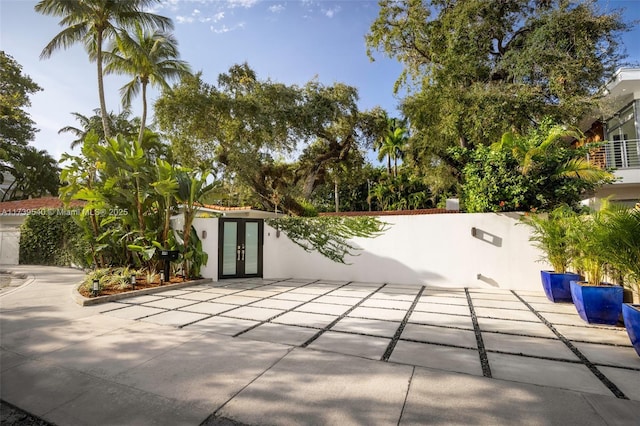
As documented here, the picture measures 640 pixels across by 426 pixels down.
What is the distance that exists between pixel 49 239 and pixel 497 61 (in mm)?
20153

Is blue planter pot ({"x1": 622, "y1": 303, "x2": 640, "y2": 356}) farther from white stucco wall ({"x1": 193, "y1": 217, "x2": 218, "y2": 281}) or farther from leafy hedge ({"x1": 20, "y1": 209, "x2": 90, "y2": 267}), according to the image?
leafy hedge ({"x1": 20, "y1": 209, "x2": 90, "y2": 267})

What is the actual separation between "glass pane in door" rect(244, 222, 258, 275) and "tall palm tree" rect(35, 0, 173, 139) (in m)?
7.07

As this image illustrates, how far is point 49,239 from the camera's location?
1323 centimetres

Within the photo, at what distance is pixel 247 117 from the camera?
14117 millimetres

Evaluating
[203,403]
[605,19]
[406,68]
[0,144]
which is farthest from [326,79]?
[0,144]

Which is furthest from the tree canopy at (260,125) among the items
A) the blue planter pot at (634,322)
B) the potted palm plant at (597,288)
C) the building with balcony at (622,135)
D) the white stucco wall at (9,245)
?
the blue planter pot at (634,322)

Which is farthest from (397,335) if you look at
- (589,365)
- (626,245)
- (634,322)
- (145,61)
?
(145,61)

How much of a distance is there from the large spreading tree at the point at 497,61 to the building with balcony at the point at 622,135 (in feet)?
2.55

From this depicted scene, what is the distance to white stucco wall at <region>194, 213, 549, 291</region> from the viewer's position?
7543 mm

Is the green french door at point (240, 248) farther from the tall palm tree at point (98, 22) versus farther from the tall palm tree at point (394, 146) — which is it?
the tall palm tree at point (394, 146)

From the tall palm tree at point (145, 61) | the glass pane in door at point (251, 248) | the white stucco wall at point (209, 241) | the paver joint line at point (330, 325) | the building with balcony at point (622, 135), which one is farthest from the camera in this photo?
the tall palm tree at point (145, 61)

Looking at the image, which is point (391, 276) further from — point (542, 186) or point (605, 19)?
point (605, 19)

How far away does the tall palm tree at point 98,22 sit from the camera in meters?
11.8

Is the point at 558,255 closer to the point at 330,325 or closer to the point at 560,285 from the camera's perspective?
the point at 560,285
